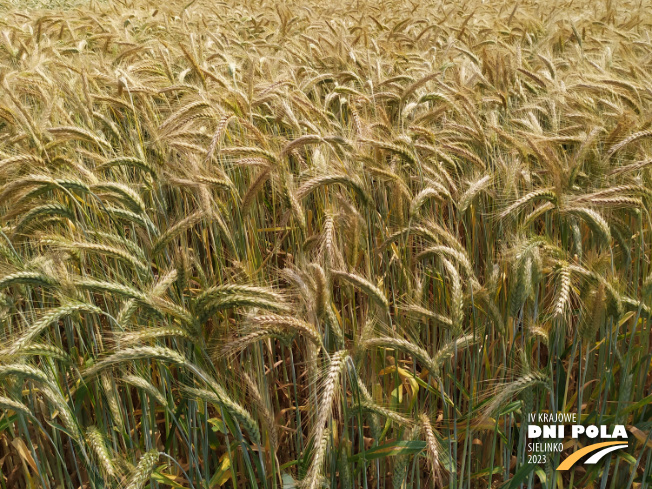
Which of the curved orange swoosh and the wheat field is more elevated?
the wheat field

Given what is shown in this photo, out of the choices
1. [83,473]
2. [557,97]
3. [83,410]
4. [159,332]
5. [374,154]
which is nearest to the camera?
[159,332]

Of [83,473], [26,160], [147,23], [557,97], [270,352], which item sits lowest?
[83,473]

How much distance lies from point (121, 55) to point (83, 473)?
2.84 meters

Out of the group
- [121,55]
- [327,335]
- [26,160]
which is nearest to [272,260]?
[327,335]

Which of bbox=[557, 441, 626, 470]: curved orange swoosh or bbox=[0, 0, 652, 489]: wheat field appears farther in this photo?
bbox=[557, 441, 626, 470]: curved orange swoosh

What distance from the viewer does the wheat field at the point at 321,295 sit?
→ 4.84 feet

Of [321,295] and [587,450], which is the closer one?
[321,295]

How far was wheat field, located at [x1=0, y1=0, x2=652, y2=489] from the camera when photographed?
147 centimetres

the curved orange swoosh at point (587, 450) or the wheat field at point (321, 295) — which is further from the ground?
the wheat field at point (321, 295)

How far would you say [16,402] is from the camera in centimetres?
143

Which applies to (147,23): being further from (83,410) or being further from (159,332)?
(159,332)

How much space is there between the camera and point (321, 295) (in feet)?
4.49

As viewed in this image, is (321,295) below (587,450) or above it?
above

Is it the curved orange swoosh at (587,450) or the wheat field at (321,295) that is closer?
the wheat field at (321,295)
